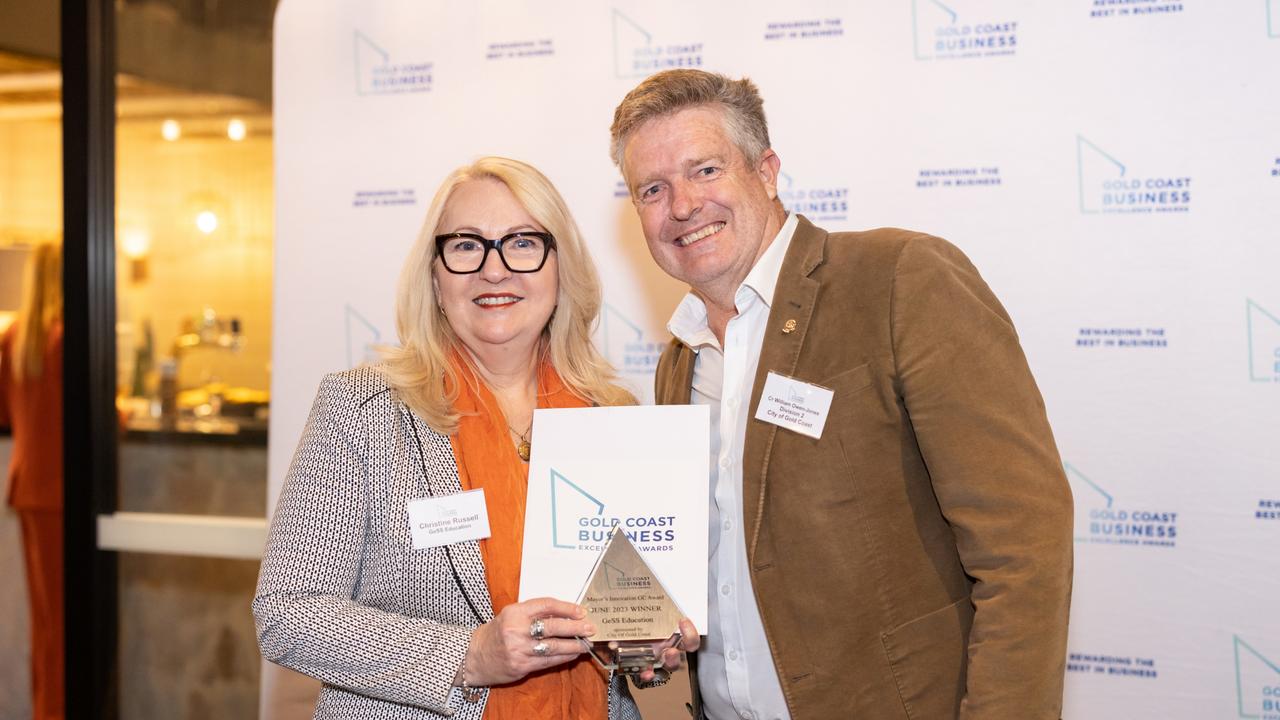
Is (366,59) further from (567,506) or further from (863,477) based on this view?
(863,477)

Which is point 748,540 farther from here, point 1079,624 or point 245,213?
point 245,213

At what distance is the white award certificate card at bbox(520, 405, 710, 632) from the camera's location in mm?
1866

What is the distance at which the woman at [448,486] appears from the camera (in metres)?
1.85

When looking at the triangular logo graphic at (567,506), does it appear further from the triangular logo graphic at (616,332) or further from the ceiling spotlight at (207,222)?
the ceiling spotlight at (207,222)

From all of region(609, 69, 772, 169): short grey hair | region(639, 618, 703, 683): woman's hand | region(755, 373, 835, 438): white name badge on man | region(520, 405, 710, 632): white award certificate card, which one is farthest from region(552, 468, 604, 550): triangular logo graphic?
region(609, 69, 772, 169): short grey hair

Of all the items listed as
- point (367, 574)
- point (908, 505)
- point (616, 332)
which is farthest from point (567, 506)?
point (616, 332)

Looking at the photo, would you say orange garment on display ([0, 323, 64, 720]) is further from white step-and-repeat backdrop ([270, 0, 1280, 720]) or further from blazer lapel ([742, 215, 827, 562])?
blazer lapel ([742, 215, 827, 562])

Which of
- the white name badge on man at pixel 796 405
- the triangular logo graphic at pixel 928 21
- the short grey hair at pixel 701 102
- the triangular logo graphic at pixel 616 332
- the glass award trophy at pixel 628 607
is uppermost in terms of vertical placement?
the triangular logo graphic at pixel 928 21

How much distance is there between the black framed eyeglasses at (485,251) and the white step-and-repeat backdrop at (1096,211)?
136 centimetres

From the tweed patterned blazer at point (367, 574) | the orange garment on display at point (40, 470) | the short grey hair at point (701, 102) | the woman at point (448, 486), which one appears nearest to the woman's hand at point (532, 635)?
the woman at point (448, 486)

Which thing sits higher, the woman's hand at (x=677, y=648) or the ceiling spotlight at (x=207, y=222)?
the ceiling spotlight at (x=207, y=222)

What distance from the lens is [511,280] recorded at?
2.17 meters

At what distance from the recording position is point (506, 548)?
200cm

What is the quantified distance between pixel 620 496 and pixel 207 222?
3.71 m
